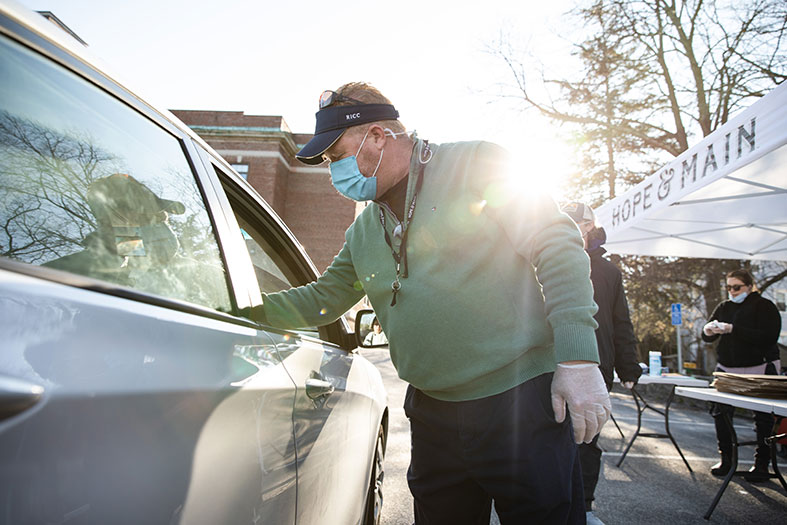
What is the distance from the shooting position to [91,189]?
35.9 inches

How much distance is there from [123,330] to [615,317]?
3527 mm

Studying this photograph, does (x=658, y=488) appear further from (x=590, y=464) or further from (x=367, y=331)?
(x=367, y=331)

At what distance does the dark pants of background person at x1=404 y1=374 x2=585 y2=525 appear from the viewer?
53.2 inches


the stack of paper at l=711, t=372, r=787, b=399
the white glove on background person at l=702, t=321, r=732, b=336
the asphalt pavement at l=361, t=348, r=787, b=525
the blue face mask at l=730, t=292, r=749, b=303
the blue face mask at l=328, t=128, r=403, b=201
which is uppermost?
the blue face mask at l=328, t=128, r=403, b=201

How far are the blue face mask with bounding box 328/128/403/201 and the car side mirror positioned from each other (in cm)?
70

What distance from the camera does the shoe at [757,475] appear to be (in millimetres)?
4266

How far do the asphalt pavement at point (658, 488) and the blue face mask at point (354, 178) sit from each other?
2417 mm

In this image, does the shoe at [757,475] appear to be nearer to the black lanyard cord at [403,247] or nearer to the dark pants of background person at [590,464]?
the dark pants of background person at [590,464]

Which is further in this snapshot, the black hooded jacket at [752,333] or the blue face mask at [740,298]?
the blue face mask at [740,298]

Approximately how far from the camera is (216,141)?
25.2m

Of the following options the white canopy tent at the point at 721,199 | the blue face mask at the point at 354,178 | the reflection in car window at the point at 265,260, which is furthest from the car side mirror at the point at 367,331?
the white canopy tent at the point at 721,199

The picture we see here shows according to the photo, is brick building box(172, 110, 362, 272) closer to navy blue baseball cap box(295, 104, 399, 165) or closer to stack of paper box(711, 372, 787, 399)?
stack of paper box(711, 372, 787, 399)

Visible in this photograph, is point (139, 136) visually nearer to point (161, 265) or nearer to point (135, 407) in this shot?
point (161, 265)

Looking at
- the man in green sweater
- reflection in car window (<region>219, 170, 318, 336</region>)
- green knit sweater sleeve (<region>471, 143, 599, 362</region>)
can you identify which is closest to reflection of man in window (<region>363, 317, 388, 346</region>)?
reflection in car window (<region>219, 170, 318, 336</region>)
